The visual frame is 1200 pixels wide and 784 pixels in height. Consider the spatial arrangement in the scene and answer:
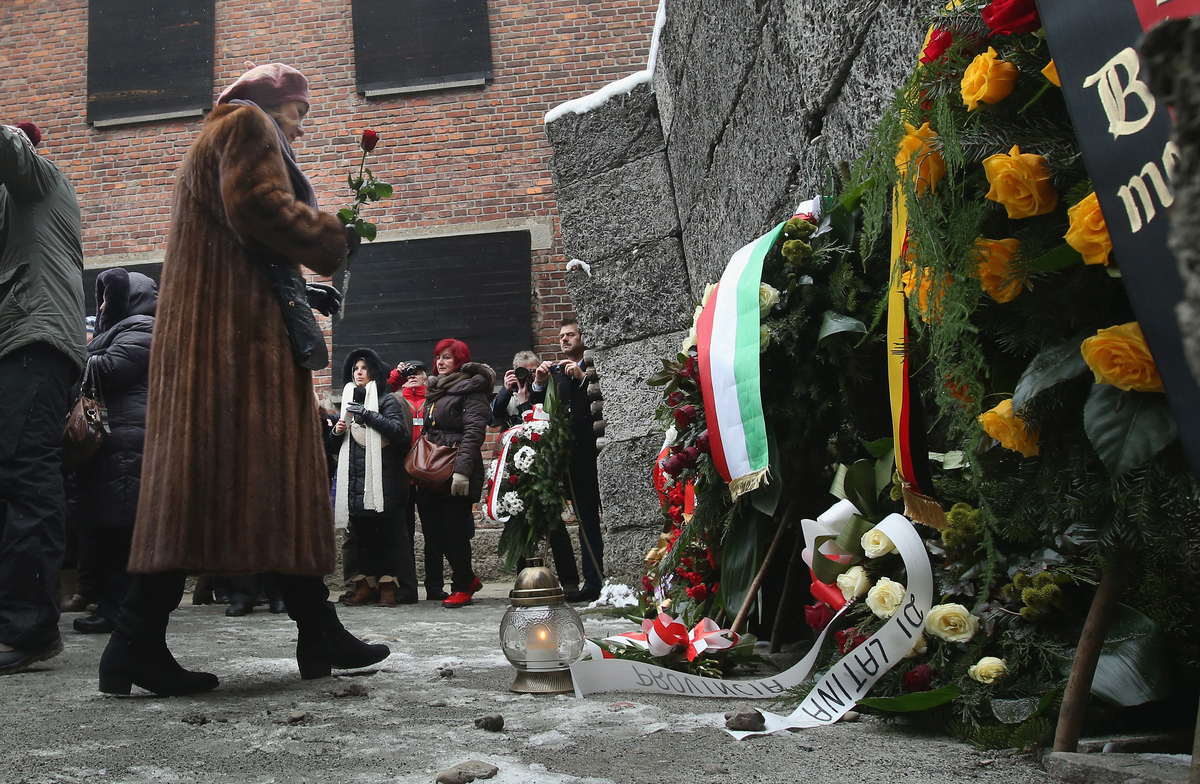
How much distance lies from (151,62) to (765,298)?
371 inches

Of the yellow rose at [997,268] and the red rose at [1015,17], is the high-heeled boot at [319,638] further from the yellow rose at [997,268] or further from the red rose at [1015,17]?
the red rose at [1015,17]

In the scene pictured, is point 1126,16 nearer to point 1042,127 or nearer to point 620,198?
point 1042,127

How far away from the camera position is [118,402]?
3939 mm

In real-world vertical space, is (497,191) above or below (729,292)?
above

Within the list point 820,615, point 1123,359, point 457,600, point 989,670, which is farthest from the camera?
point 457,600

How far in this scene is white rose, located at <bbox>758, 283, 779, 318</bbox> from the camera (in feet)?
7.88

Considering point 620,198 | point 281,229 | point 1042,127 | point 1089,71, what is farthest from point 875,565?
point 620,198

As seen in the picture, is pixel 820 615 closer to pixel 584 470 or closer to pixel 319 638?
pixel 319 638

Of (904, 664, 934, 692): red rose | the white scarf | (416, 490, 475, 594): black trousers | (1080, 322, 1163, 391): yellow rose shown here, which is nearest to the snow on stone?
the white scarf

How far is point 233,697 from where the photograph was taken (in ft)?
7.33

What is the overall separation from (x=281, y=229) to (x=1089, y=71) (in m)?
1.91

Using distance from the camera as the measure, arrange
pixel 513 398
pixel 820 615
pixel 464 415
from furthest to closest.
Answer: pixel 513 398 → pixel 464 415 → pixel 820 615

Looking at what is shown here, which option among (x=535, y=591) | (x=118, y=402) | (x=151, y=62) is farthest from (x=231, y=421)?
(x=151, y=62)

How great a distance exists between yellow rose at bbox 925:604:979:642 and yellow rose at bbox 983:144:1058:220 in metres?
0.81
